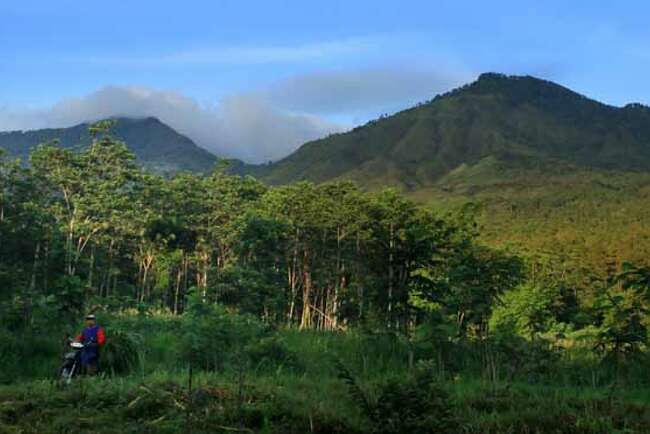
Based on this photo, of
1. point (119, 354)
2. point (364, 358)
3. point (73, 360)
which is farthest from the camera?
point (364, 358)

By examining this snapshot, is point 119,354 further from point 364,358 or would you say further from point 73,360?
point 364,358

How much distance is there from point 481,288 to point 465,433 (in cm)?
561

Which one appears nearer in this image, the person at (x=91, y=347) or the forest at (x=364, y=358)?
the forest at (x=364, y=358)

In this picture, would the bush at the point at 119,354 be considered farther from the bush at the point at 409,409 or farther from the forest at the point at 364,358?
the bush at the point at 409,409

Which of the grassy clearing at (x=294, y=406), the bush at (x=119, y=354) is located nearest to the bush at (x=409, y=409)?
the grassy clearing at (x=294, y=406)

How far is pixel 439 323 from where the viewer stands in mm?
11086

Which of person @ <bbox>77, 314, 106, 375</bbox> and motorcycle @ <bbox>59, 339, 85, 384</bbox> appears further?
person @ <bbox>77, 314, 106, 375</bbox>

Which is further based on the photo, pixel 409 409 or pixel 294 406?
pixel 294 406

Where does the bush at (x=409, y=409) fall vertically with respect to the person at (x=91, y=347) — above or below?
above

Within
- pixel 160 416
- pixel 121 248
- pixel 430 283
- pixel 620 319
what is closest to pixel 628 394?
pixel 620 319

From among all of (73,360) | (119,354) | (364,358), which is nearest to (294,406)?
(364,358)

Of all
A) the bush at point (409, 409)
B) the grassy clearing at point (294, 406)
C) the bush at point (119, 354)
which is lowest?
the bush at point (119, 354)

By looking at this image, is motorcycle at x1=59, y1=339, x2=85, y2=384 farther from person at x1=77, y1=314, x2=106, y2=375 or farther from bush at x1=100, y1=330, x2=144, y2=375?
bush at x1=100, y1=330, x2=144, y2=375

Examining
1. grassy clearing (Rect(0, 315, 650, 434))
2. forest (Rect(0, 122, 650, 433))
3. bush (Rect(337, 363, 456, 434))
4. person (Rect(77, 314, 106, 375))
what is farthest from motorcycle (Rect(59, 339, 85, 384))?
bush (Rect(337, 363, 456, 434))
